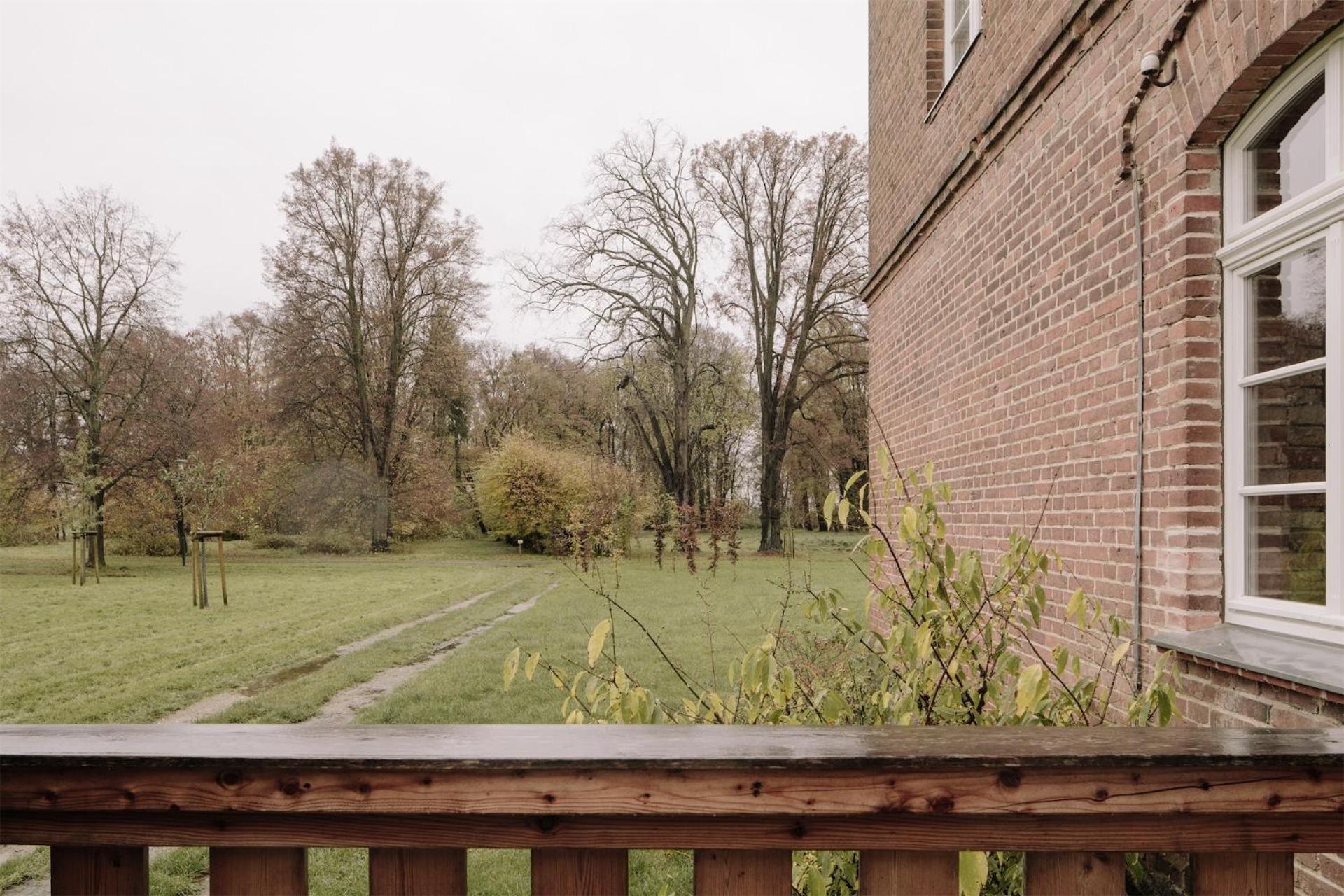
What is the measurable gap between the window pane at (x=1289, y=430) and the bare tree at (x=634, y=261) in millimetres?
21521

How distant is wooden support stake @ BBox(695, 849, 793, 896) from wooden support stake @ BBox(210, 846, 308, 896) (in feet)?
1.71

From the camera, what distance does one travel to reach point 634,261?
24.6 meters

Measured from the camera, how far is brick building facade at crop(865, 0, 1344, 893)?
8.67 feet

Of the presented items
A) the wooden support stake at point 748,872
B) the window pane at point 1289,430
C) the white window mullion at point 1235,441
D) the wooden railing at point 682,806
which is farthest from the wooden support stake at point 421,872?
the white window mullion at point 1235,441

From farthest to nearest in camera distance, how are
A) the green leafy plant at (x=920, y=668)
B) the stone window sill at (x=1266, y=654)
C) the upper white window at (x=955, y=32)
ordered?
1. the upper white window at (x=955, y=32)
2. the stone window sill at (x=1266, y=654)
3. the green leafy plant at (x=920, y=668)

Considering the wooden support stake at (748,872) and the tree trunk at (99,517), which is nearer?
the wooden support stake at (748,872)

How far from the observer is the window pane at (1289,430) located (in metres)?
2.70

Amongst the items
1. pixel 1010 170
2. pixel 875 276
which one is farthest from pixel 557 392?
pixel 1010 170

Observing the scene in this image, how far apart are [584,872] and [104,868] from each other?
0.63 meters

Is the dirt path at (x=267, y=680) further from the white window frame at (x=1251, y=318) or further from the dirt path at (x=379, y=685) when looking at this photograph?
the white window frame at (x=1251, y=318)

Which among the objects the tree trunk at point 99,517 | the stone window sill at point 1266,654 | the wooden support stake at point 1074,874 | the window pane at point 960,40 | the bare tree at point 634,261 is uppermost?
the bare tree at point 634,261

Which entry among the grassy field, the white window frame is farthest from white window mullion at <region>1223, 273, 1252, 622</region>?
the grassy field

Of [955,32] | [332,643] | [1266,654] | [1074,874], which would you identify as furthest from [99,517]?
[1074,874]

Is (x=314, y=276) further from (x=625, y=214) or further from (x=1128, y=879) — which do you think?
(x=1128, y=879)
